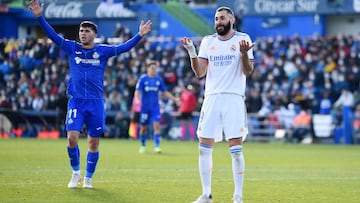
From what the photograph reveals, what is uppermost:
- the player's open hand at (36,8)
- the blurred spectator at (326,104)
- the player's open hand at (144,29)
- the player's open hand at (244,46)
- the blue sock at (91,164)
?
the player's open hand at (36,8)

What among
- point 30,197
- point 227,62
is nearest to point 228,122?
point 227,62

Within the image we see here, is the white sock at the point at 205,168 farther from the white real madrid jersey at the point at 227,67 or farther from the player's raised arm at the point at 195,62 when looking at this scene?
the player's raised arm at the point at 195,62

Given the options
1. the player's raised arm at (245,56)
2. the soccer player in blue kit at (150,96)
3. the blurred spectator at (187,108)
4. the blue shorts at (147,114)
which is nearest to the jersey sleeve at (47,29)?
the player's raised arm at (245,56)

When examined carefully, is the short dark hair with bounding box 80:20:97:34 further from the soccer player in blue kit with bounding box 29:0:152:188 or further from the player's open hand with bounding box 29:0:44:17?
the player's open hand with bounding box 29:0:44:17

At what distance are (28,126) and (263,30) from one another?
12.5 meters

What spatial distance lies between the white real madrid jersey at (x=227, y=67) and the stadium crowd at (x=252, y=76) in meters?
22.7

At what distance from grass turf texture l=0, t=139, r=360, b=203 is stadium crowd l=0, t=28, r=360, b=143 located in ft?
36.6

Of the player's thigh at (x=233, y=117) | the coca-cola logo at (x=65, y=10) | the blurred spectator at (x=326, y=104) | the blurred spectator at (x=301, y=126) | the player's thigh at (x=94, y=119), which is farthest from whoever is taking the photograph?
the coca-cola logo at (x=65, y=10)

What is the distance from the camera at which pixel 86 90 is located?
45.8 feet

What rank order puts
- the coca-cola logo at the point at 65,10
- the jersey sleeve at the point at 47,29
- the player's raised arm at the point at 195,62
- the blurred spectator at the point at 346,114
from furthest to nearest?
the coca-cola logo at the point at 65,10 < the blurred spectator at the point at 346,114 < the jersey sleeve at the point at 47,29 < the player's raised arm at the point at 195,62

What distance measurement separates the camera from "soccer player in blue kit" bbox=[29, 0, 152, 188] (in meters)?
13.8

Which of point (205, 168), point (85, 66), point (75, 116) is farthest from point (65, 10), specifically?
point (205, 168)

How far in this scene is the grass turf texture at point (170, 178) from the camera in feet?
41.4

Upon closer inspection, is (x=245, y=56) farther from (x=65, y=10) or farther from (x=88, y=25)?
(x=65, y=10)
